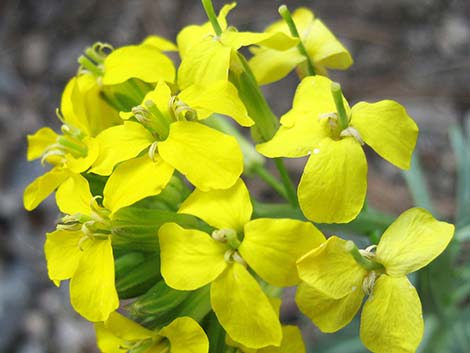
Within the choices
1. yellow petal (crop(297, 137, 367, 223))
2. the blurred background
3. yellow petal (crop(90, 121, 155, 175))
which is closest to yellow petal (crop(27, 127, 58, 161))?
yellow petal (crop(90, 121, 155, 175))

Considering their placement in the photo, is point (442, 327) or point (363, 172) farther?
point (442, 327)

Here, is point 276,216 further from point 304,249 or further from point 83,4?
point 83,4

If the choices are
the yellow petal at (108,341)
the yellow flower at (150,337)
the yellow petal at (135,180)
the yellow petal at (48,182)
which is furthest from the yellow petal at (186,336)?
the yellow petal at (48,182)

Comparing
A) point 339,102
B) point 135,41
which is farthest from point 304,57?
point 135,41

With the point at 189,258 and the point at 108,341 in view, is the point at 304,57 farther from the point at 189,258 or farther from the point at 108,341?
the point at 108,341

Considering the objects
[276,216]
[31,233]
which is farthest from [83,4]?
[276,216]

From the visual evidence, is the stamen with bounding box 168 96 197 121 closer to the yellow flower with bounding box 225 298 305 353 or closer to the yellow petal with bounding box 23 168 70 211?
the yellow petal with bounding box 23 168 70 211
